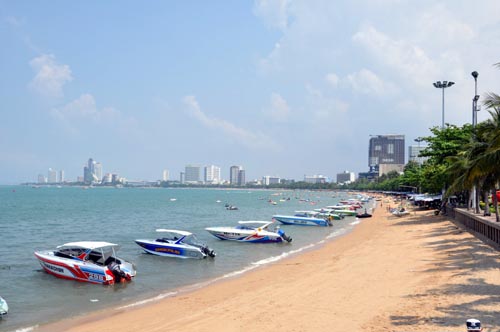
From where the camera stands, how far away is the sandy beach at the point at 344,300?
13.5 metres

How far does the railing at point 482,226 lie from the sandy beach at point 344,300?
197 centimetres

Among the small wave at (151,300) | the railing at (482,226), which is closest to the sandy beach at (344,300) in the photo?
the small wave at (151,300)

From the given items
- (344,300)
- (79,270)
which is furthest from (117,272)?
(344,300)

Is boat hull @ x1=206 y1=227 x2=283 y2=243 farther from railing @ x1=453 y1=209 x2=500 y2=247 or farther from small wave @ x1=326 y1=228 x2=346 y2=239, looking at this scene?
railing @ x1=453 y1=209 x2=500 y2=247

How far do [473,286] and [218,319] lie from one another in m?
8.57

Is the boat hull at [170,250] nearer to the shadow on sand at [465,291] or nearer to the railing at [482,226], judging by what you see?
the shadow on sand at [465,291]

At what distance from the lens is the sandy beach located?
13.5 meters

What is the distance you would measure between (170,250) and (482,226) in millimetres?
19931

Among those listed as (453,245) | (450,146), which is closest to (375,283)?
(453,245)

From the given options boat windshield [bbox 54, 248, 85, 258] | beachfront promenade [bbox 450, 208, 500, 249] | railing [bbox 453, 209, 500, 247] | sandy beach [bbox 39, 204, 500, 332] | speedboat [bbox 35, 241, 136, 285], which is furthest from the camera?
railing [bbox 453, 209, 500, 247]

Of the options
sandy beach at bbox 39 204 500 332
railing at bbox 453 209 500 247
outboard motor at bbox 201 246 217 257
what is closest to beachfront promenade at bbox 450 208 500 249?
railing at bbox 453 209 500 247

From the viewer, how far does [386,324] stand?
13.0m

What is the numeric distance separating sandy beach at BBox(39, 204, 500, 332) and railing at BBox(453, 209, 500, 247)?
197 cm

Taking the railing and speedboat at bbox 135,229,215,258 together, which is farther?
speedboat at bbox 135,229,215,258
